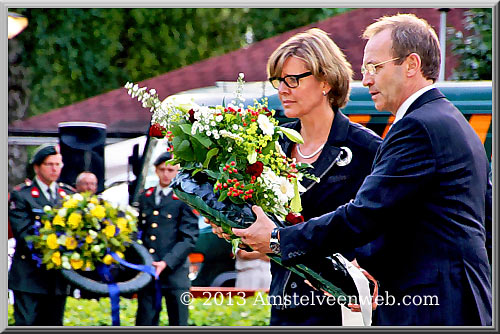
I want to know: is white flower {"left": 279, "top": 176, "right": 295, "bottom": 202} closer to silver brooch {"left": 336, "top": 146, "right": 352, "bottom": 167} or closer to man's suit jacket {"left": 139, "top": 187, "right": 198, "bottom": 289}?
silver brooch {"left": 336, "top": 146, "right": 352, "bottom": 167}

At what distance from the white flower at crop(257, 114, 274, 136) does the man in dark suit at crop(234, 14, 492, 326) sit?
44 cm

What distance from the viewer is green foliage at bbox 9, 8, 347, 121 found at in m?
14.4

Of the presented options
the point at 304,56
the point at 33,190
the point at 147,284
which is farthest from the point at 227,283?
the point at 304,56

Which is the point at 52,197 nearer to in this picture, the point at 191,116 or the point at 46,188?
the point at 46,188

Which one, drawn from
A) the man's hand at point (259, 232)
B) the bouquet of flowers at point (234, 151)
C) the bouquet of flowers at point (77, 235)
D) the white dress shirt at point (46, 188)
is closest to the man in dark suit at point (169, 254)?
the bouquet of flowers at point (77, 235)

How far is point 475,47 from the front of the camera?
390 inches

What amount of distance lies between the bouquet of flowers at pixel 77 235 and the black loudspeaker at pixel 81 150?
33.4 inches

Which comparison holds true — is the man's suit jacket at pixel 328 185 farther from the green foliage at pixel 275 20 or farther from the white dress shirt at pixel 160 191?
the green foliage at pixel 275 20

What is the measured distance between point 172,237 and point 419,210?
378 centimetres

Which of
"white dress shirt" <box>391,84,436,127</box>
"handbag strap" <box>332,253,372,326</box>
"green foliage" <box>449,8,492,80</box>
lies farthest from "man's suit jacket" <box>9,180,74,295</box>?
"green foliage" <box>449,8,492,80</box>

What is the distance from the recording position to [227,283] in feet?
24.4

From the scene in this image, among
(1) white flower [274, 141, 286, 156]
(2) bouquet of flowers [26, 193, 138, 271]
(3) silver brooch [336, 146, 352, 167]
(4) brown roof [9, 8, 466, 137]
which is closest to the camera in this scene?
(1) white flower [274, 141, 286, 156]

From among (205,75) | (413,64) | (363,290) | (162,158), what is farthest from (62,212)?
(205,75)

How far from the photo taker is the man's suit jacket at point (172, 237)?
20.5ft
